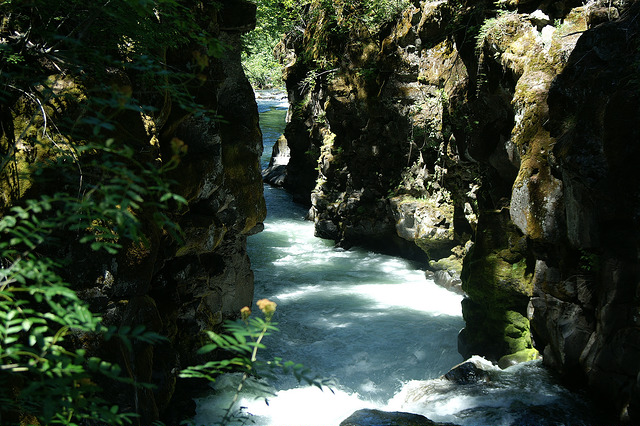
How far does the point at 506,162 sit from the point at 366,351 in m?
4.27

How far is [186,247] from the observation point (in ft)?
22.1

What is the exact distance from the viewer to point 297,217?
1867 centimetres

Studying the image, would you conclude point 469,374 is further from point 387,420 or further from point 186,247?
point 186,247

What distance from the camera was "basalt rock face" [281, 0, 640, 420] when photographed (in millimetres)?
5039

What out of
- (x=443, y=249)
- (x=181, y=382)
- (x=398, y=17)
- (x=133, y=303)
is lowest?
(x=181, y=382)

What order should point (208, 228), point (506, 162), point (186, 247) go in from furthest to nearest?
point (506, 162), point (208, 228), point (186, 247)

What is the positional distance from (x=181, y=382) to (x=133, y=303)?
2.83 metres

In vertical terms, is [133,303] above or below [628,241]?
below

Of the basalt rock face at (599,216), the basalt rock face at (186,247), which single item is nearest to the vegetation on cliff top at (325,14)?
the basalt rock face at (186,247)

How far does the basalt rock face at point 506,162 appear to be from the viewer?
16.5 feet

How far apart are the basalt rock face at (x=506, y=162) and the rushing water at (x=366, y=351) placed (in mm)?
624

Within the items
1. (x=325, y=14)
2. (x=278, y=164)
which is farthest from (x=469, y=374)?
(x=278, y=164)

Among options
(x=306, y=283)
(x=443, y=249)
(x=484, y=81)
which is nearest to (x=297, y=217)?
(x=306, y=283)

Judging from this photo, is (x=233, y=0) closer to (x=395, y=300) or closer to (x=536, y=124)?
(x=536, y=124)
